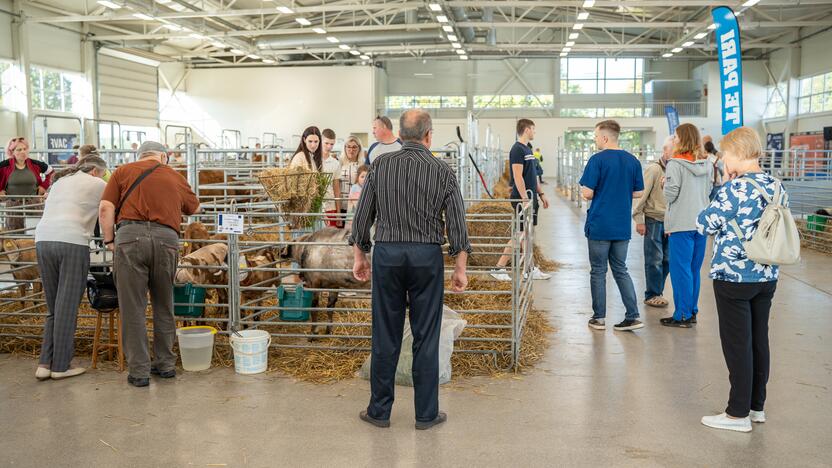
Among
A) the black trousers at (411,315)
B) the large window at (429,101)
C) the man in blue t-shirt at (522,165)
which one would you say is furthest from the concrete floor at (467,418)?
the large window at (429,101)

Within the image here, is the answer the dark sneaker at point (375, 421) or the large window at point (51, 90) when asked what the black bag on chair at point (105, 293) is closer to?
the dark sneaker at point (375, 421)

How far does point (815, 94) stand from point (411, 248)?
32.8 meters

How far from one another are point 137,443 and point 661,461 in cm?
261

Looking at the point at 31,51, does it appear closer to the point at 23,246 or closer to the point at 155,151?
the point at 23,246

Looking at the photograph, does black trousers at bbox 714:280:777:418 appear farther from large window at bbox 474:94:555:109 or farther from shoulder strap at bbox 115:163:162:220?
large window at bbox 474:94:555:109

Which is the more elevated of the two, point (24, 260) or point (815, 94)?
point (815, 94)

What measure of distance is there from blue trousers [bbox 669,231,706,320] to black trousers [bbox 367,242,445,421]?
2979 millimetres

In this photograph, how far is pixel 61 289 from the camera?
15.9 ft

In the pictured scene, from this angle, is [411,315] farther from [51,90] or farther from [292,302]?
[51,90]

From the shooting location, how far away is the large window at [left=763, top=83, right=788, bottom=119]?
3394 centimetres

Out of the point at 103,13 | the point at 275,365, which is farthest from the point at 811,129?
the point at 275,365

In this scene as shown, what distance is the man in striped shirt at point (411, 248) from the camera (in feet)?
12.4

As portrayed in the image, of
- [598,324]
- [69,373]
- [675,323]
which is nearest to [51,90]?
[69,373]

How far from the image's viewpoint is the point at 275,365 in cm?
510
